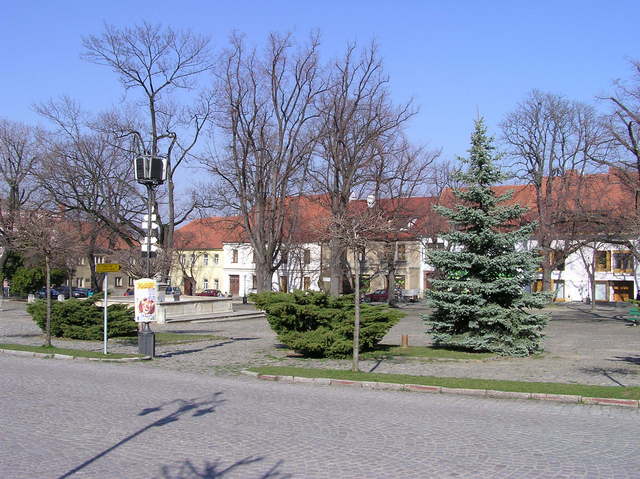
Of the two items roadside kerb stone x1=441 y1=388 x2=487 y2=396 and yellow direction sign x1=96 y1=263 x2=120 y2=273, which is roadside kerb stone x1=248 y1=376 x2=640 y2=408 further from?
yellow direction sign x1=96 y1=263 x2=120 y2=273

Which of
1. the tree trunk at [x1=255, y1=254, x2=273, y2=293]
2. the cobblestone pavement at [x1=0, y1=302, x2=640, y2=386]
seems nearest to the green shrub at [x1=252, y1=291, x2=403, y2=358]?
the cobblestone pavement at [x1=0, y1=302, x2=640, y2=386]

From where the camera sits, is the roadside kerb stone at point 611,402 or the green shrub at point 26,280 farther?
the green shrub at point 26,280

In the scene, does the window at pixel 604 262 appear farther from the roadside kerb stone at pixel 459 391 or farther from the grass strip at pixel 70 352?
the roadside kerb stone at pixel 459 391

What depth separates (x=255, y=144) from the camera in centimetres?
4097

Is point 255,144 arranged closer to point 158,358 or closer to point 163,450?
point 158,358

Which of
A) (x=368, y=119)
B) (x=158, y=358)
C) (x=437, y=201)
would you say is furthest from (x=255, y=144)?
(x=158, y=358)

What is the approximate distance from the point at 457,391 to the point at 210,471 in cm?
702

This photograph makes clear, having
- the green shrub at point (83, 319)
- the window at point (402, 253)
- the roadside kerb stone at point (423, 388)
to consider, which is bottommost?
the roadside kerb stone at point (423, 388)

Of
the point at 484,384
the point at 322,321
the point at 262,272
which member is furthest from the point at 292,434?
the point at 262,272

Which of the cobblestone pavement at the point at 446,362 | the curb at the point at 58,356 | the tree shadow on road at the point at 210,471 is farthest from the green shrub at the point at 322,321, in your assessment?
the tree shadow on road at the point at 210,471

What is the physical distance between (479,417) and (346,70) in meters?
34.1

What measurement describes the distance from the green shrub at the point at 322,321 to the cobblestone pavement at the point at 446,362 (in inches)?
20.9

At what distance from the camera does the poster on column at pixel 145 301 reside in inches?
756

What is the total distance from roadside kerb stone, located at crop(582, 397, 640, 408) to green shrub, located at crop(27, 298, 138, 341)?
16.8 meters
